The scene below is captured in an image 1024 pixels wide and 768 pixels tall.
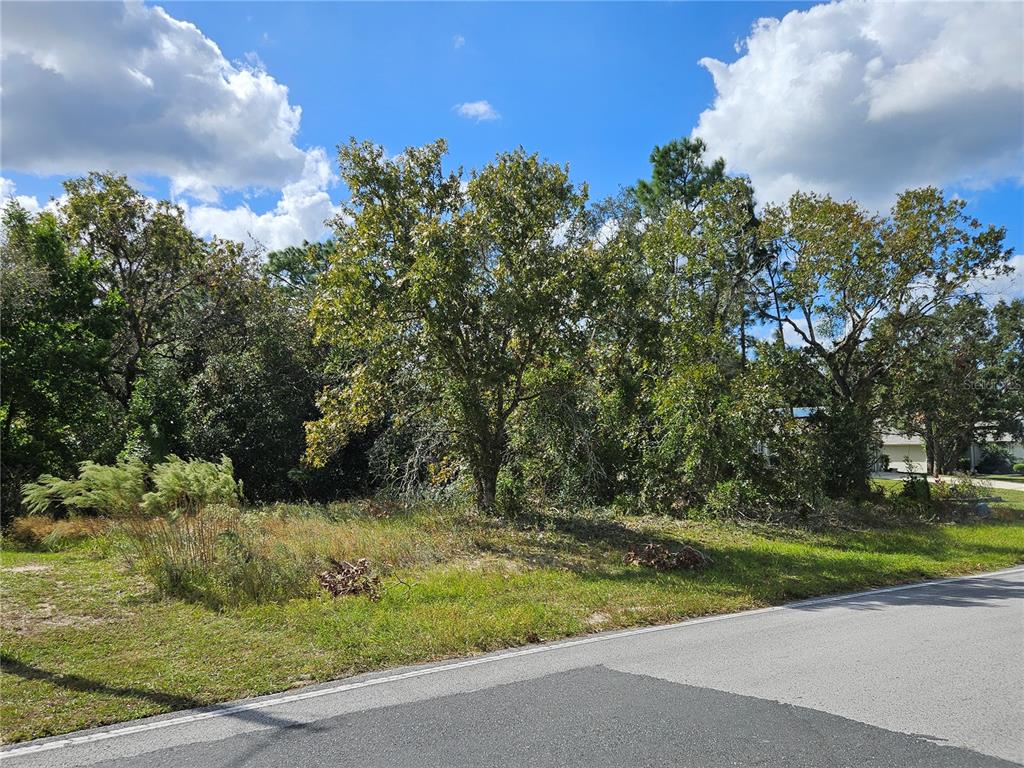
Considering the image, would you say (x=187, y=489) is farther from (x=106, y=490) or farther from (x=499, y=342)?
(x=499, y=342)

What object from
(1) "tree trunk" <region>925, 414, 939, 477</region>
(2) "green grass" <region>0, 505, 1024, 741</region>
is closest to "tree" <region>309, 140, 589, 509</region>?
(2) "green grass" <region>0, 505, 1024, 741</region>

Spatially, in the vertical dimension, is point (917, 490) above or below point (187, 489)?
below

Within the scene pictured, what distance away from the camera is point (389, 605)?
8562mm

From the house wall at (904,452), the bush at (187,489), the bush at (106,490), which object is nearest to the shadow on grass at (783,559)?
the bush at (187,489)

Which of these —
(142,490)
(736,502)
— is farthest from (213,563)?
(736,502)

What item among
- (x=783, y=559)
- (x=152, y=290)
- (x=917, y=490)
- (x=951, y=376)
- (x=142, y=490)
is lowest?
(x=783, y=559)

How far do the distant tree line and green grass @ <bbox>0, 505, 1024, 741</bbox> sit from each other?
294cm

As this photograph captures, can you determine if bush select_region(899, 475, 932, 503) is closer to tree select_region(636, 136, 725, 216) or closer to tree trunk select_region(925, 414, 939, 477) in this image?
tree select_region(636, 136, 725, 216)

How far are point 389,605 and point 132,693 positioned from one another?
3.30 meters

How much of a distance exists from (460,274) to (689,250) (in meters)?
10.6

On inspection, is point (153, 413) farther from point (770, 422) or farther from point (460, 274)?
point (770, 422)

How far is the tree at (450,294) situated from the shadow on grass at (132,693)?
8.34 meters

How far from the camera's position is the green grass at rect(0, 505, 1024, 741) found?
5.93 m

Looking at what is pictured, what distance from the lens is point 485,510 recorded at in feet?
52.3
